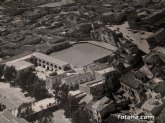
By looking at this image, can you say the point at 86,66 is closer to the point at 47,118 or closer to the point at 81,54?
the point at 81,54

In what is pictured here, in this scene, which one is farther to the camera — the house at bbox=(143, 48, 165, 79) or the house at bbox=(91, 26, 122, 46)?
the house at bbox=(91, 26, 122, 46)

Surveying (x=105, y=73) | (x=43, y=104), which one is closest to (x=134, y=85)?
(x=105, y=73)

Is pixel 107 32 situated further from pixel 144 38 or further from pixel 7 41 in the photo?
pixel 7 41

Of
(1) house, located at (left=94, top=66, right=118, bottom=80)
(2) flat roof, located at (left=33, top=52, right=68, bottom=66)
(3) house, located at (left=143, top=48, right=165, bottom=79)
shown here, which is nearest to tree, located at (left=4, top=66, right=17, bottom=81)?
(2) flat roof, located at (left=33, top=52, right=68, bottom=66)

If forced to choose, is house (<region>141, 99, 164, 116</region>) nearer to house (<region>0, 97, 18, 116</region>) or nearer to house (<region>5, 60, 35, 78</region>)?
house (<region>0, 97, 18, 116</region>)

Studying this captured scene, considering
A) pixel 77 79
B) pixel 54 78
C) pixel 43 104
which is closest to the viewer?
pixel 43 104

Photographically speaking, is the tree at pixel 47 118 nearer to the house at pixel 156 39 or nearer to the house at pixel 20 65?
the house at pixel 20 65

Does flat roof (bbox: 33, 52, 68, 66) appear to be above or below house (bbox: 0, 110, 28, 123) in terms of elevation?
above
